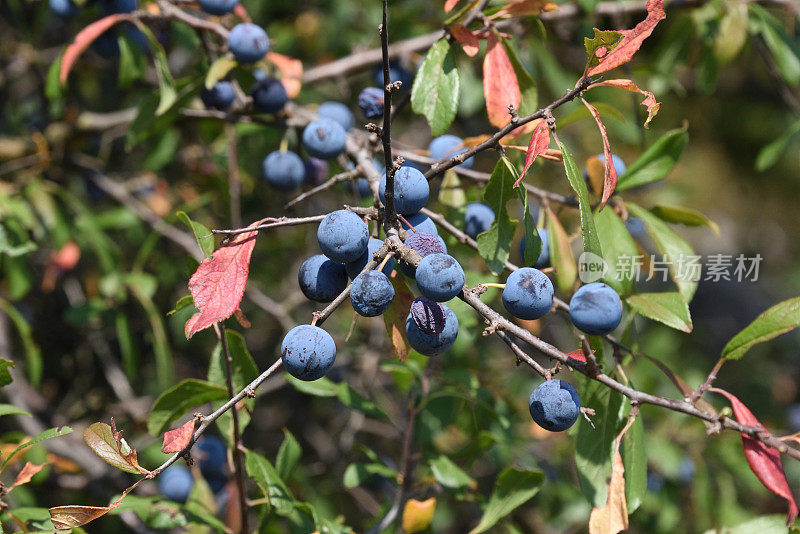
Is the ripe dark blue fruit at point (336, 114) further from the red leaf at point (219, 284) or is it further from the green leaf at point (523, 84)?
the red leaf at point (219, 284)

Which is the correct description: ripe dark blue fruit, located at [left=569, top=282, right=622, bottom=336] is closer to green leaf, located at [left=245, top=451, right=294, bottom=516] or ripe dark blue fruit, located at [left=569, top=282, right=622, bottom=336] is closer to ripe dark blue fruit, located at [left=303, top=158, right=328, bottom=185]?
green leaf, located at [left=245, top=451, right=294, bottom=516]

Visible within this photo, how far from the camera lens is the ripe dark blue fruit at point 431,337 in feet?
2.89

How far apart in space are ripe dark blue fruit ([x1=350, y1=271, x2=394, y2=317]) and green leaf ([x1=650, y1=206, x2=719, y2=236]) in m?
0.72

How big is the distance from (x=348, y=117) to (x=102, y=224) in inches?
33.5

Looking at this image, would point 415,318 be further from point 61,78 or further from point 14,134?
point 14,134

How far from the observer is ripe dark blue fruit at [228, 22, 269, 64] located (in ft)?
4.38

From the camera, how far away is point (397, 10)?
206 centimetres

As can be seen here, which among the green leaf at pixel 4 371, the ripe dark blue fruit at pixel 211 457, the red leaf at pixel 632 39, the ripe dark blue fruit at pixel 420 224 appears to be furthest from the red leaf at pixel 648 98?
the ripe dark blue fruit at pixel 211 457

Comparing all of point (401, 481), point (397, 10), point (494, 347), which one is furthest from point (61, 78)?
point (494, 347)

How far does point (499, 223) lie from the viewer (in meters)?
1.03

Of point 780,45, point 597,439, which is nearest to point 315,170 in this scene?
point 597,439

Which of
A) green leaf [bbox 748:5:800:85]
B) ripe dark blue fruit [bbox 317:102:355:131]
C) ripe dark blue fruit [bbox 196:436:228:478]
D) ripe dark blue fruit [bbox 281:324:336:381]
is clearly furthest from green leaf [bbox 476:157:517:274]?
green leaf [bbox 748:5:800:85]

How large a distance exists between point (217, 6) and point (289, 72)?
7.7 inches

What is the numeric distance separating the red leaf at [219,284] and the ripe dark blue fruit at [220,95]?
587 millimetres
